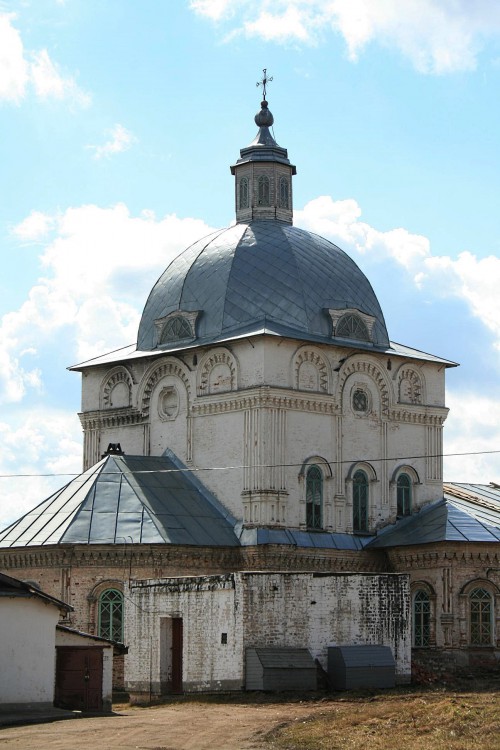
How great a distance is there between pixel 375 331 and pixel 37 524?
1183 cm

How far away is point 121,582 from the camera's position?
40062 mm

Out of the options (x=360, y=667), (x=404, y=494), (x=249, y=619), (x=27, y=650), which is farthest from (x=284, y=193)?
(x=27, y=650)

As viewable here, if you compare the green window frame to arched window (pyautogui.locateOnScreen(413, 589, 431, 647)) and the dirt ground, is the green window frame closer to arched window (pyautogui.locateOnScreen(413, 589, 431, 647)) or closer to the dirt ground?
arched window (pyautogui.locateOnScreen(413, 589, 431, 647))

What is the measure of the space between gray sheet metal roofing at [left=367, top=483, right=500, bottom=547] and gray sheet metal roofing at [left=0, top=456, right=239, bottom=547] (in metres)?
4.99

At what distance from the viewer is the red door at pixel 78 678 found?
32719 millimetres

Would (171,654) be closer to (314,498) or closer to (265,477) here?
(265,477)

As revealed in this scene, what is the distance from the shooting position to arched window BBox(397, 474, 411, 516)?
151 ft

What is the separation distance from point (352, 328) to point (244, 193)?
6.74m

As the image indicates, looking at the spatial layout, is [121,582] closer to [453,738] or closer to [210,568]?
[210,568]

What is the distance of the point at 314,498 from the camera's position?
43.7m

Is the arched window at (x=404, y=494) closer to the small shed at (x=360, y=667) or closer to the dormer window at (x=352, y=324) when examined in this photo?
the dormer window at (x=352, y=324)

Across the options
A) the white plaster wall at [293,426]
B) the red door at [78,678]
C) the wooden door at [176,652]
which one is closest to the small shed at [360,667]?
the wooden door at [176,652]

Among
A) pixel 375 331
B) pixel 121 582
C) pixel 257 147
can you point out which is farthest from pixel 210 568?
pixel 257 147

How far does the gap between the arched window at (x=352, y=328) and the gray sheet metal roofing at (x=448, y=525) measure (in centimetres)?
554
